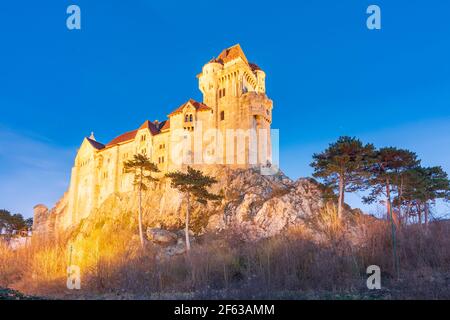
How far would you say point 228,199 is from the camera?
5016 centimetres

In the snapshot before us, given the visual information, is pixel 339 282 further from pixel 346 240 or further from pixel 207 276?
pixel 207 276

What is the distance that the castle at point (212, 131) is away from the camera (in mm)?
55750

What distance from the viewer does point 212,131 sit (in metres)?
57.4

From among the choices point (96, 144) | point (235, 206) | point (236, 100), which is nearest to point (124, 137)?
point (96, 144)

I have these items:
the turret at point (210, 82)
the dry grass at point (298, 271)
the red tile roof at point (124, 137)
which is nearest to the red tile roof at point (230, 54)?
the turret at point (210, 82)

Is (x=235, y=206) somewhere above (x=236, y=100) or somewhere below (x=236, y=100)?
below

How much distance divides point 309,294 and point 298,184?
110 ft

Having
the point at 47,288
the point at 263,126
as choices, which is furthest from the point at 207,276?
the point at 263,126

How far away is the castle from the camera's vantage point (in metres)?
55.8

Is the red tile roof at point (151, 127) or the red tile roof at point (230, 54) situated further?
the red tile roof at point (230, 54)

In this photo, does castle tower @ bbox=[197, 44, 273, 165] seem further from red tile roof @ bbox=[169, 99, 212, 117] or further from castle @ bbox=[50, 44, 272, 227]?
red tile roof @ bbox=[169, 99, 212, 117]

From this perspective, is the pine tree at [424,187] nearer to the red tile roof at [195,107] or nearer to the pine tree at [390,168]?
the pine tree at [390,168]

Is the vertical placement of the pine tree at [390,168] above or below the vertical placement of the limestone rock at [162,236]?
above

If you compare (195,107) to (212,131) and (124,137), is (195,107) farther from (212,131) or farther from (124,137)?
(124,137)
